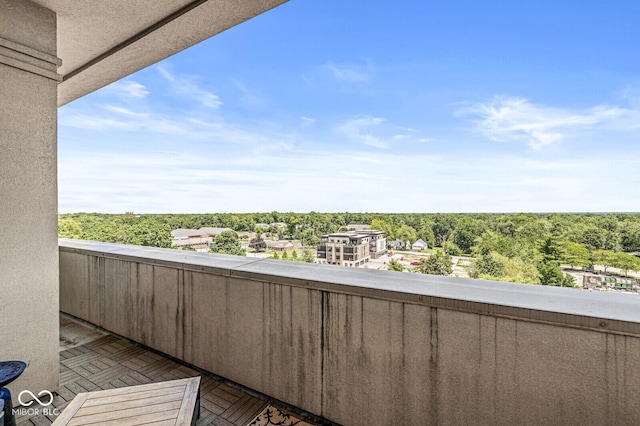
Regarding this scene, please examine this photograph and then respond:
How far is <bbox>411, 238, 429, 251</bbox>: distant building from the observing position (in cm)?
493

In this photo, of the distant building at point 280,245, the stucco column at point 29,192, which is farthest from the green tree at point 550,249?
the stucco column at point 29,192

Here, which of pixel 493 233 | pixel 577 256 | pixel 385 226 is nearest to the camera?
pixel 577 256

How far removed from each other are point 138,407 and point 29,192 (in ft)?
5.75

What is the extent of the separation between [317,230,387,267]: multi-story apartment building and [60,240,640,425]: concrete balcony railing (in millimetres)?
1228

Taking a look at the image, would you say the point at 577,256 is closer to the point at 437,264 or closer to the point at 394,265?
the point at 437,264

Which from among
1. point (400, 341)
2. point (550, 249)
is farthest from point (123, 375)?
point (550, 249)

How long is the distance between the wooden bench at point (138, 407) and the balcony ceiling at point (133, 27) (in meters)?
2.67

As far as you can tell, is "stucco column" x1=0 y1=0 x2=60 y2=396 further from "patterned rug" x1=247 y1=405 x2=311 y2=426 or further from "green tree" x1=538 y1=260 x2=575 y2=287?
"green tree" x1=538 y1=260 x2=575 y2=287

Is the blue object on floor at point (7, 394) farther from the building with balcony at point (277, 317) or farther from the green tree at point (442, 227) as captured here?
the green tree at point (442, 227)

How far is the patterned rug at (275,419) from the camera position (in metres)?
1.94

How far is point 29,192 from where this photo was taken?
81.3 inches

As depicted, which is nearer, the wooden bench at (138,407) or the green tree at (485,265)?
the wooden bench at (138,407)

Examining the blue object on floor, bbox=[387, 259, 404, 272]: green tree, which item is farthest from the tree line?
the blue object on floor

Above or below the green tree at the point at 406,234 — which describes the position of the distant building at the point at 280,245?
below
